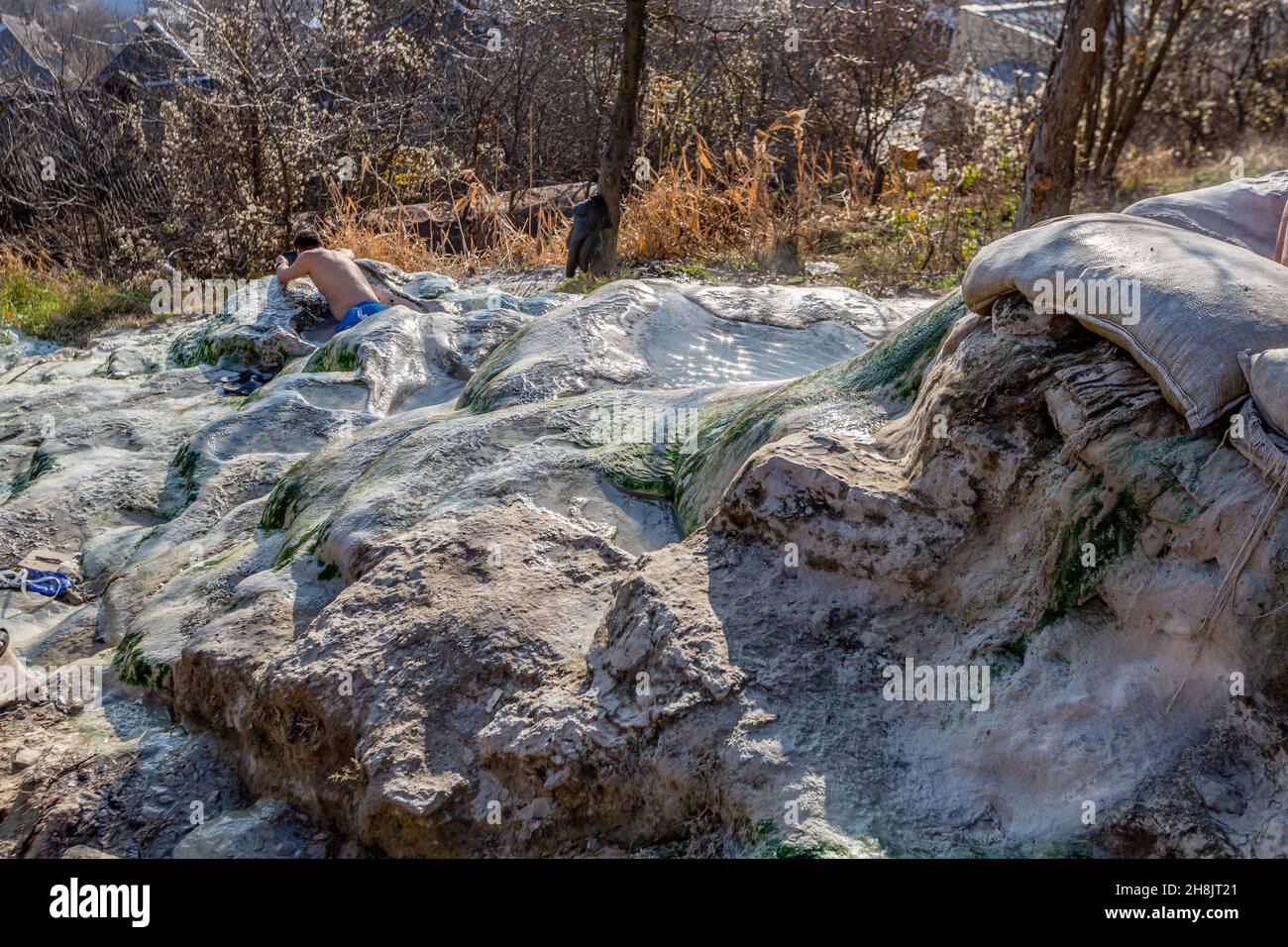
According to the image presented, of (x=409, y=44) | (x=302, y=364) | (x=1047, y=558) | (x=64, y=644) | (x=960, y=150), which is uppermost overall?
(x=409, y=44)

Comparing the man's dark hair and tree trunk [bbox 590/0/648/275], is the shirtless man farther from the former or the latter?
tree trunk [bbox 590/0/648/275]

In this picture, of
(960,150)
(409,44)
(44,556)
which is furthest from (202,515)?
(409,44)

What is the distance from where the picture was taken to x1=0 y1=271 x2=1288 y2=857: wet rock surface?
2.26m

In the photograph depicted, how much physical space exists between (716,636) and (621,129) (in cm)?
727

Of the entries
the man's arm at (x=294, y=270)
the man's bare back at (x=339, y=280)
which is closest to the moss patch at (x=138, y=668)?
the man's bare back at (x=339, y=280)

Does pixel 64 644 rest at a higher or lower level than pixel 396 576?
lower

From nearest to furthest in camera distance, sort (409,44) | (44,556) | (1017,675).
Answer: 1. (1017,675)
2. (44,556)
3. (409,44)

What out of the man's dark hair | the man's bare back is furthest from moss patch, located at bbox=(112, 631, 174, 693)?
the man's dark hair

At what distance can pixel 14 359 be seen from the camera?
8.99m

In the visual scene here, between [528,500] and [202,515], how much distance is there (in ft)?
6.88

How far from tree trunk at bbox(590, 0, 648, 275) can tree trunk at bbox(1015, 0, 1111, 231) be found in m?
3.13

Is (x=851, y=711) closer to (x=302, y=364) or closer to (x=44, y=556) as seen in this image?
(x=44, y=556)

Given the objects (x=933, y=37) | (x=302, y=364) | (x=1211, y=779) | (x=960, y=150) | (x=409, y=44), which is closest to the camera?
(x=1211, y=779)

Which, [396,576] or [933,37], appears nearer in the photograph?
[396,576]
